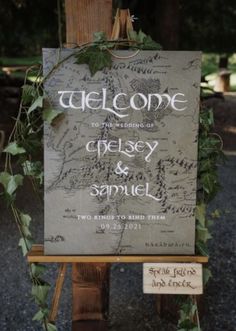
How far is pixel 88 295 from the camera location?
2.25 m

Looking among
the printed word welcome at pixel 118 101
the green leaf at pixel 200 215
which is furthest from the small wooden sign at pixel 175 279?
the printed word welcome at pixel 118 101

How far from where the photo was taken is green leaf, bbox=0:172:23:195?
6.47 feet

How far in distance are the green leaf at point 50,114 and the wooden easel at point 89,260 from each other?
11.1 inches

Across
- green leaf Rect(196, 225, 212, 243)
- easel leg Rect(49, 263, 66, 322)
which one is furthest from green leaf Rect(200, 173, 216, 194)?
easel leg Rect(49, 263, 66, 322)

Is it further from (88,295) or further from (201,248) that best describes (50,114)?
(88,295)

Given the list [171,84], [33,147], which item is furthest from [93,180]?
[171,84]

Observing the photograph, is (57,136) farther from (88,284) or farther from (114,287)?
(114,287)

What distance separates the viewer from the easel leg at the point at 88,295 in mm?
2234

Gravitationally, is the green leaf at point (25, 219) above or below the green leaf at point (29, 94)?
below

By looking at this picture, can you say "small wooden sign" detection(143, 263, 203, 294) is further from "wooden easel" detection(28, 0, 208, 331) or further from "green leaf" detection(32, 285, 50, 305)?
"green leaf" detection(32, 285, 50, 305)

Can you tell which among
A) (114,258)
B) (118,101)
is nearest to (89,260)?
(114,258)

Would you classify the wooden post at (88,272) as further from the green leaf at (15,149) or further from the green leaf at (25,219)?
the green leaf at (15,149)

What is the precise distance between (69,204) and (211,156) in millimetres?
545

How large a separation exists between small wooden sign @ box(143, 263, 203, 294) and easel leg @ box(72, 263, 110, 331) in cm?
37
